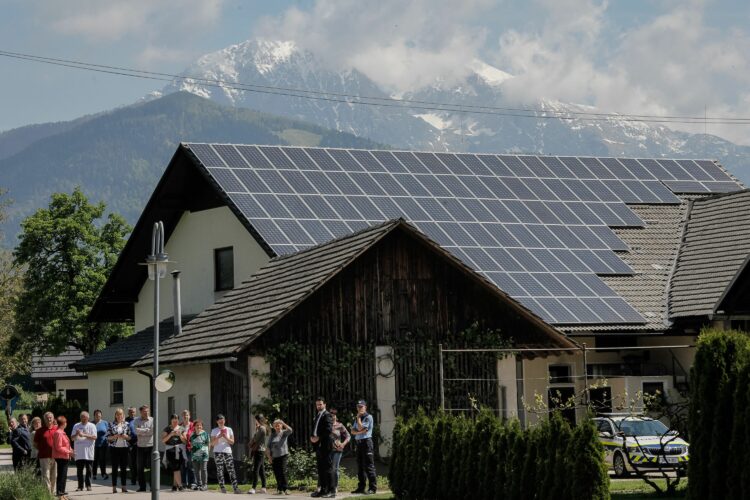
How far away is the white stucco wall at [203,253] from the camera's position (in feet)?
128

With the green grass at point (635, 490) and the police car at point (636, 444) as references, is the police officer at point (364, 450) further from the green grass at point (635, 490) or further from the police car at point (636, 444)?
the police car at point (636, 444)

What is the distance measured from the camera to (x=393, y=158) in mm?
44500

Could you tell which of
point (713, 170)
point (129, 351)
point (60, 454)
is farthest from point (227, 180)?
point (713, 170)

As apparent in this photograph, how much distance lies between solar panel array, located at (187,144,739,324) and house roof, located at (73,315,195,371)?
5.00m

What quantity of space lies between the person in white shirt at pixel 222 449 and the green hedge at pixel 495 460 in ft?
18.3

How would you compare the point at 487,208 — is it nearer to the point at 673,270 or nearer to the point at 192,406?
the point at 673,270

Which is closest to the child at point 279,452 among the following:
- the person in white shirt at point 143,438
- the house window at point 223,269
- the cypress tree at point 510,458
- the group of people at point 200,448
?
the group of people at point 200,448

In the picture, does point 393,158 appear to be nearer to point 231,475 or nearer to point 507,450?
point 231,475

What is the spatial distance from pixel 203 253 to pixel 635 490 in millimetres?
19723

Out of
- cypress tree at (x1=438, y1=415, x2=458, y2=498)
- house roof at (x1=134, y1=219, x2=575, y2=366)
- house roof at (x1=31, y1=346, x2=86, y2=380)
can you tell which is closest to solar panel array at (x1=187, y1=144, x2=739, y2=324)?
house roof at (x1=134, y1=219, x2=575, y2=366)

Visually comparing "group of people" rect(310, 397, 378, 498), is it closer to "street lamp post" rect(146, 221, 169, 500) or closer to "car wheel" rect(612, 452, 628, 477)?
"street lamp post" rect(146, 221, 169, 500)

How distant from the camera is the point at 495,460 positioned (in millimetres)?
21094

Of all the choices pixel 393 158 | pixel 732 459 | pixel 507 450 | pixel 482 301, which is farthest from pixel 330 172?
pixel 732 459

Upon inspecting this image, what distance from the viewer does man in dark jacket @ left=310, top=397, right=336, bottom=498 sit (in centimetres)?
2692
